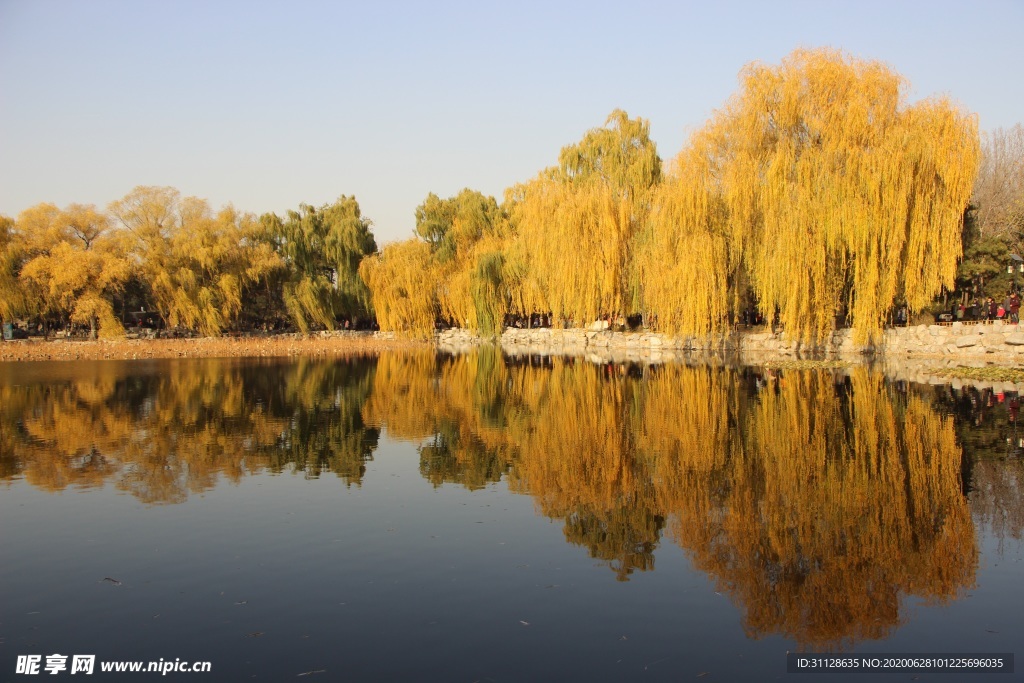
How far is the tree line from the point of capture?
2186 cm

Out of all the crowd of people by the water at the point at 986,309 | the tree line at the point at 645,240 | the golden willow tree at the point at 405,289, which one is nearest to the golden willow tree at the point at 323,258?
the tree line at the point at 645,240

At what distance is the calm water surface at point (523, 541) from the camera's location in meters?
5.14

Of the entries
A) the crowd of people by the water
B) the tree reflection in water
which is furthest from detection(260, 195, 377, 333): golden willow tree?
the crowd of people by the water

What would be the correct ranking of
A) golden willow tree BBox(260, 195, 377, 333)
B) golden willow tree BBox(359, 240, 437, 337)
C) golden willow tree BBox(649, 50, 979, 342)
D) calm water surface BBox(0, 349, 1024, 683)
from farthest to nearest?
golden willow tree BBox(260, 195, 377, 333), golden willow tree BBox(359, 240, 437, 337), golden willow tree BBox(649, 50, 979, 342), calm water surface BBox(0, 349, 1024, 683)

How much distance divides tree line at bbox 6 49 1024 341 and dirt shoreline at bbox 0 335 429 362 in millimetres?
2058

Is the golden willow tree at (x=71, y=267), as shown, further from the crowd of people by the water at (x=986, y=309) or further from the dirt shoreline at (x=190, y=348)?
the crowd of people by the water at (x=986, y=309)

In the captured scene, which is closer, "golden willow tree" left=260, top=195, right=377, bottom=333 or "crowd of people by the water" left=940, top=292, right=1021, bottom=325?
"crowd of people by the water" left=940, top=292, right=1021, bottom=325

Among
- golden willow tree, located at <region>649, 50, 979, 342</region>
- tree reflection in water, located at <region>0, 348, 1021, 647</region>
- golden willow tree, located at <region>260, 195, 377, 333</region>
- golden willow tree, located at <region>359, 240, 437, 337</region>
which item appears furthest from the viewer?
golden willow tree, located at <region>260, 195, 377, 333</region>

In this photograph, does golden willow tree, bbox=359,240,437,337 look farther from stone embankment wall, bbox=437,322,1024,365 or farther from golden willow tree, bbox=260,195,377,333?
stone embankment wall, bbox=437,322,1024,365

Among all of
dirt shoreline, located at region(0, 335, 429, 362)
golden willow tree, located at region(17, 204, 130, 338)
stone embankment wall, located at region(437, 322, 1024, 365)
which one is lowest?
dirt shoreline, located at region(0, 335, 429, 362)

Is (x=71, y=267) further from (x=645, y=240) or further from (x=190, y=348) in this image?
(x=645, y=240)

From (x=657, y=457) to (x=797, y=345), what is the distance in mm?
16062

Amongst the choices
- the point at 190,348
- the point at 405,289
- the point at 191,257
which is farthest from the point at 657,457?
the point at 191,257

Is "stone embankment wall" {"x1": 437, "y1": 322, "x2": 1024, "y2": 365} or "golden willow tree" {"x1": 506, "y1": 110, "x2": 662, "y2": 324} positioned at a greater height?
"golden willow tree" {"x1": 506, "y1": 110, "x2": 662, "y2": 324}
